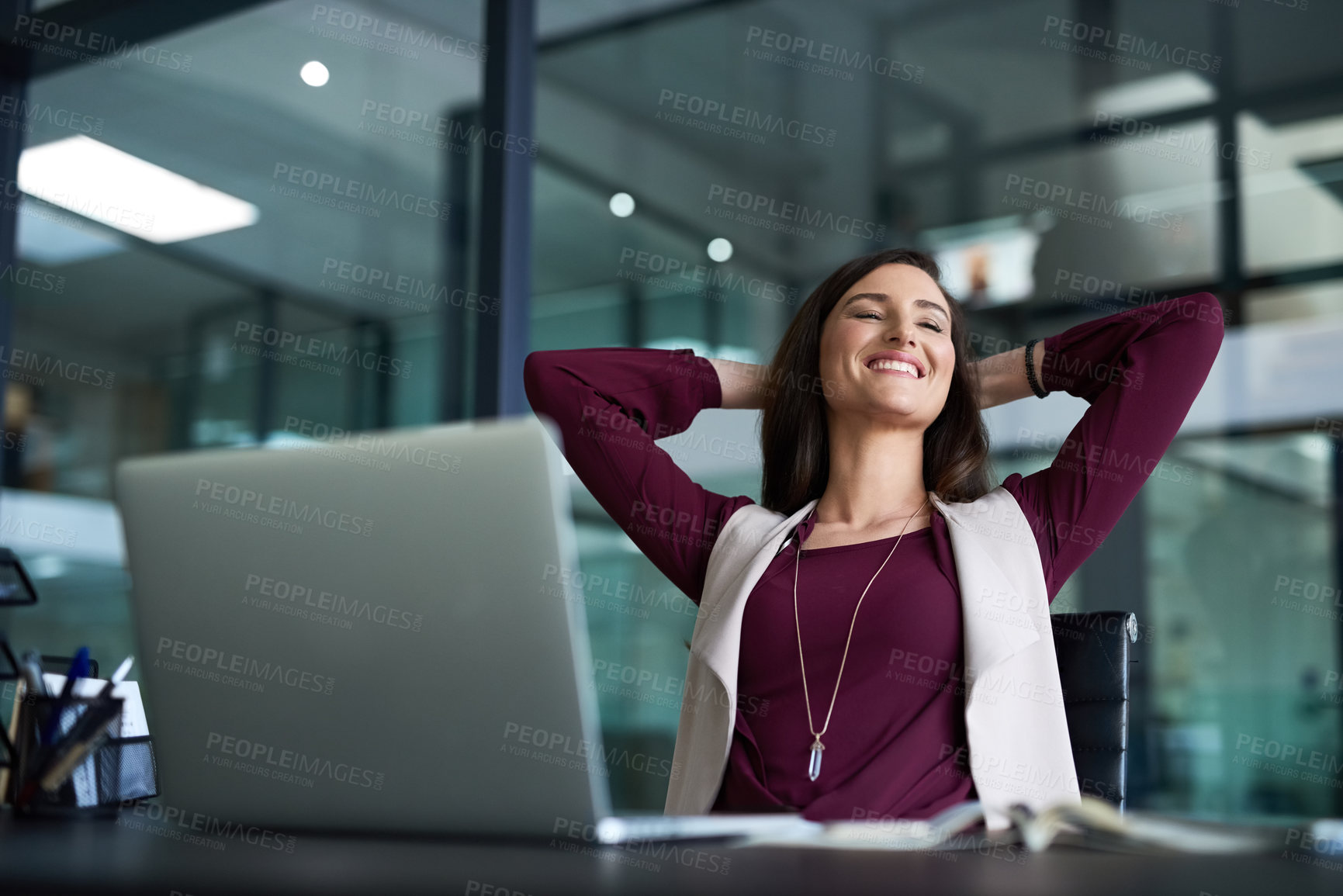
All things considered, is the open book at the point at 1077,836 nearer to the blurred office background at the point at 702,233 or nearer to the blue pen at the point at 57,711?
the blue pen at the point at 57,711

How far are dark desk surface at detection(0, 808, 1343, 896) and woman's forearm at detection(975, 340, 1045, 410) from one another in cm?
121

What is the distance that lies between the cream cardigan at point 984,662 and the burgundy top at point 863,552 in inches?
1.4

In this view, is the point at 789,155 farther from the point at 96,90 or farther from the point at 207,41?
the point at 96,90

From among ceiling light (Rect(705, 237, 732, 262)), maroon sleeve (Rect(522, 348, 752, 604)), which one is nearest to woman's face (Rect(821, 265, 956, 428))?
maroon sleeve (Rect(522, 348, 752, 604))

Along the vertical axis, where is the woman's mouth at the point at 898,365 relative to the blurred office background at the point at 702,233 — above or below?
below

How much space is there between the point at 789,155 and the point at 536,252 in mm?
1020

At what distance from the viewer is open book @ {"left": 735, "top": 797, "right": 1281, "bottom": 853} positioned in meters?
0.84

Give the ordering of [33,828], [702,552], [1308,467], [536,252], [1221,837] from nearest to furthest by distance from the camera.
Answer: [1221,837] → [33,828] → [702,552] → [1308,467] → [536,252]

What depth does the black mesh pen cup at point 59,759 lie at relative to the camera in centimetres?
117

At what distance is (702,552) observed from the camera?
1830 millimetres

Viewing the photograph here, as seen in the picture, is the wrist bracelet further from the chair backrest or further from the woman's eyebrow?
the chair backrest

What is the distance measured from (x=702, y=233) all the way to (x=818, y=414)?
8.10ft

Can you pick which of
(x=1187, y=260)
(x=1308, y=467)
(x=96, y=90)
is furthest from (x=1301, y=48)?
(x=96, y=90)

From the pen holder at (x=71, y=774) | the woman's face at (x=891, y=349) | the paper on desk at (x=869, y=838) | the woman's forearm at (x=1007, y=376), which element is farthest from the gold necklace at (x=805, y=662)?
the pen holder at (x=71, y=774)
